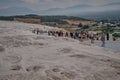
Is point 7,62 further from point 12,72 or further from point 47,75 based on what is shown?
point 47,75

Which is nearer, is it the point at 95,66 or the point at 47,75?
the point at 47,75

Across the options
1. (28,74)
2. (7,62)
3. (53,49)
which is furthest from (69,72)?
A: (53,49)

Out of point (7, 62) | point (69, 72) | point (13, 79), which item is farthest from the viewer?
point (7, 62)

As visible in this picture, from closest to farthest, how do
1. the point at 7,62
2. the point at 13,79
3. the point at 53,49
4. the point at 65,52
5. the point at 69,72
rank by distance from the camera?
the point at 13,79, the point at 69,72, the point at 7,62, the point at 65,52, the point at 53,49

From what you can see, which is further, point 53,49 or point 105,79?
point 53,49

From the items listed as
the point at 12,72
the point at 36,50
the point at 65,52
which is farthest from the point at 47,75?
the point at 36,50

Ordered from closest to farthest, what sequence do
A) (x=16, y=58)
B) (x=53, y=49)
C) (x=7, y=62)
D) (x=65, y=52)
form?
(x=7, y=62)
(x=16, y=58)
(x=65, y=52)
(x=53, y=49)

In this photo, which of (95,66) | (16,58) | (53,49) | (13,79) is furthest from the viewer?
(53,49)

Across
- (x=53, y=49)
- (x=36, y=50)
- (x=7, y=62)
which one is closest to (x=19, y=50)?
(x=36, y=50)

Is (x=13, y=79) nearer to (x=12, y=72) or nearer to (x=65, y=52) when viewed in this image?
(x=12, y=72)
